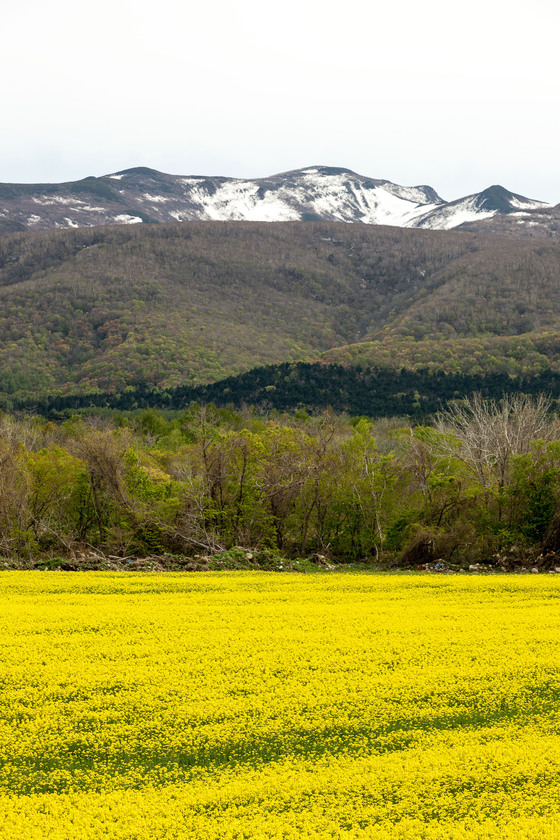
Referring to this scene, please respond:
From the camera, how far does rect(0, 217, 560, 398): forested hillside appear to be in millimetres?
126812

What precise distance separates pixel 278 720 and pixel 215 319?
490 ft

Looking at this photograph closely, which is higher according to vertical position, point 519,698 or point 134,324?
point 134,324

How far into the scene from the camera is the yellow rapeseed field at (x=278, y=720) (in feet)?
23.5

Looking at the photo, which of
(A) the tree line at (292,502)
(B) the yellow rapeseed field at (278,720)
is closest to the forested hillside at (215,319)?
(A) the tree line at (292,502)

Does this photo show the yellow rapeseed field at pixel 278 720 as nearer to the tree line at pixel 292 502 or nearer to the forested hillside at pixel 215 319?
the tree line at pixel 292 502

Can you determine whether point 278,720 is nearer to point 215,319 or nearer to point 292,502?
point 292,502

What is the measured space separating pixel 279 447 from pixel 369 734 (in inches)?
747

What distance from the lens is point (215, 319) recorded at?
15525 cm

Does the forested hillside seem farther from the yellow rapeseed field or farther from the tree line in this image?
the yellow rapeseed field

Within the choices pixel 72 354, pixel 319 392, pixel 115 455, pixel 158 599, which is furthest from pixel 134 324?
pixel 158 599

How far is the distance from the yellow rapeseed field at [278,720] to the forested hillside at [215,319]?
106088 millimetres

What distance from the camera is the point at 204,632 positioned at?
42.8ft

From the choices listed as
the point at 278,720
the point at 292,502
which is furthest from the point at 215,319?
the point at 278,720

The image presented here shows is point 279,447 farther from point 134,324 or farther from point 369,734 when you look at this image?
point 134,324
